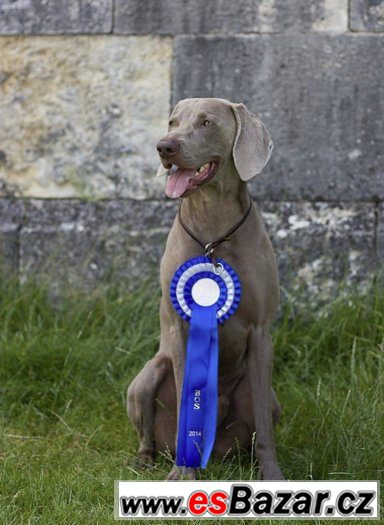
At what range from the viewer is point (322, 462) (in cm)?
340

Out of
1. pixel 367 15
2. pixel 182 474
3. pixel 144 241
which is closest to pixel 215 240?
pixel 182 474

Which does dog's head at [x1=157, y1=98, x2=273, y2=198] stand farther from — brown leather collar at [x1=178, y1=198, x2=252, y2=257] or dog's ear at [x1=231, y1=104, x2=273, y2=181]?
brown leather collar at [x1=178, y1=198, x2=252, y2=257]

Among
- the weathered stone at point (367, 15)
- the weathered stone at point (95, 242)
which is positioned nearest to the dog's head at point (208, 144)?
the weathered stone at point (95, 242)

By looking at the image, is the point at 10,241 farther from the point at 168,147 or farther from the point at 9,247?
the point at 168,147

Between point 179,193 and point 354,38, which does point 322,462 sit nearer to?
point 179,193

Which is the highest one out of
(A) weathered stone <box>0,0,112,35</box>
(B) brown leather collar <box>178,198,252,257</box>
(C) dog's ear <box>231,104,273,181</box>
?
(A) weathered stone <box>0,0,112,35</box>

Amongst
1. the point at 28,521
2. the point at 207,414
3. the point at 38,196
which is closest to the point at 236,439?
the point at 207,414

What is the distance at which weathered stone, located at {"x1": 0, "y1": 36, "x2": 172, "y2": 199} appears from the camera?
15.6ft

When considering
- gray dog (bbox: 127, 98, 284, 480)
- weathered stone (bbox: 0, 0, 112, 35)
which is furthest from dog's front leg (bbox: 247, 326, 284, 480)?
weathered stone (bbox: 0, 0, 112, 35)

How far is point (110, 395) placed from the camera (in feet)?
13.7

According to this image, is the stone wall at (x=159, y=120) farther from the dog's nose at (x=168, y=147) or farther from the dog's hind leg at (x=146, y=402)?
the dog's nose at (x=168, y=147)

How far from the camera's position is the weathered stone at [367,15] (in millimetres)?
4609
